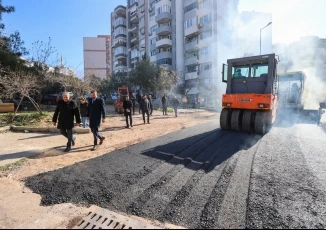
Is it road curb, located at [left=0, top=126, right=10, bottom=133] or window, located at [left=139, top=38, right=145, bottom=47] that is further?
window, located at [left=139, top=38, right=145, bottom=47]

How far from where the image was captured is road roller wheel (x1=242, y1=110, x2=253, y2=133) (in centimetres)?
868

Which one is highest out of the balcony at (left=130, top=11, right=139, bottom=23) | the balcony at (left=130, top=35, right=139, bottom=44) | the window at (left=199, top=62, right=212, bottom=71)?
the balcony at (left=130, top=11, right=139, bottom=23)

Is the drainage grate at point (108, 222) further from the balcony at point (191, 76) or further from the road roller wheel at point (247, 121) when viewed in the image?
the balcony at point (191, 76)

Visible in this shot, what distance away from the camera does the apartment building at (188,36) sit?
34312 millimetres

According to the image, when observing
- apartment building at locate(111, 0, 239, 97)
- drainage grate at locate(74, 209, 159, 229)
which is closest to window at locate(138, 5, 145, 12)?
apartment building at locate(111, 0, 239, 97)

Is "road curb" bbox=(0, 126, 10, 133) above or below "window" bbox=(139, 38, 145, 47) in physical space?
below

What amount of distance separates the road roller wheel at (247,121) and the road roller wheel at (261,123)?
29 cm

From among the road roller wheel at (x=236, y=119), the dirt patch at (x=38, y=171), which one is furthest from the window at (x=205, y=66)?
the dirt patch at (x=38, y=171)

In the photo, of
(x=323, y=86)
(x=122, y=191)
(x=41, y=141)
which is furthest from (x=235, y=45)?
(x=122, y=191)

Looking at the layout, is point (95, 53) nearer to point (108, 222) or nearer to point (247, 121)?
point (247, 121)

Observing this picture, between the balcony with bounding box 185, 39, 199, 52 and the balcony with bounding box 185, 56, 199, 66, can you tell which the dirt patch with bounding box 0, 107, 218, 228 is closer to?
the balcony with bounding box 185, 56, 199, 66

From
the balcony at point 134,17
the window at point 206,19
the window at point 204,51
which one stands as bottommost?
the window at point 204,51

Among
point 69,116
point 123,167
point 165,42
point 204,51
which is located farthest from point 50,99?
point 123,167

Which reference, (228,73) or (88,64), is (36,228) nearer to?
(228,73)
